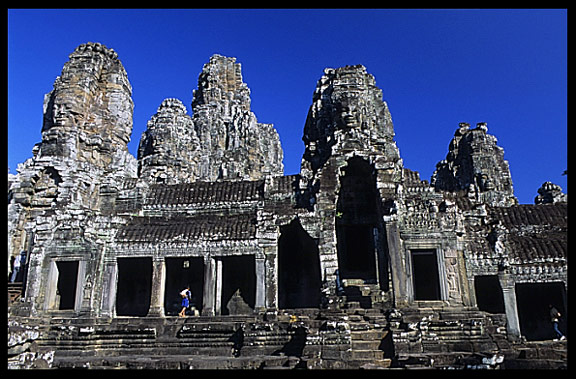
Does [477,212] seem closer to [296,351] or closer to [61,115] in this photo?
[296,351]

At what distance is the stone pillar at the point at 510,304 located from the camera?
590 inches

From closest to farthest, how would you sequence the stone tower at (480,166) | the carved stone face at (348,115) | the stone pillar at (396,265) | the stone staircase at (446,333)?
the stone staircase at (446,333) < the stone pillar at (396,265) < the carved stone face at (348,115) < the stone tower at (480,166)

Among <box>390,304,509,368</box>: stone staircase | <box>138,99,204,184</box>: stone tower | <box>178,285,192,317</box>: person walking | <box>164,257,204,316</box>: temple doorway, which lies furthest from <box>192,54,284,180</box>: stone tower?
<box>390,304,509,368</box>: stone staircase

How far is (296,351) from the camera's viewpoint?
508 inches

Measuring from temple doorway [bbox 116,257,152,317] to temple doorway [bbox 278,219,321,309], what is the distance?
5.07 metres

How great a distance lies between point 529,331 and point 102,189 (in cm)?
1726

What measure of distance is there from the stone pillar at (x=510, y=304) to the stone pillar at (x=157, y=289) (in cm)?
1093

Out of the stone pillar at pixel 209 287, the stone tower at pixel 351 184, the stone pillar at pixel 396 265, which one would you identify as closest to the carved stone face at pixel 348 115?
the stone tower at pixel 351 184

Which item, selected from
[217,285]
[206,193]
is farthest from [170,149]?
[217,285]

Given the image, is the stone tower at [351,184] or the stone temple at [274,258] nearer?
the stone temple at [274,258]

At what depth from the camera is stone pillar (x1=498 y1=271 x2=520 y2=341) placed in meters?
15.0

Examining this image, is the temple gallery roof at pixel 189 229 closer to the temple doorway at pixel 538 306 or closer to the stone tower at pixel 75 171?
the stone tower at pixel 75 171

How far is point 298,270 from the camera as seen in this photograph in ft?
60.6

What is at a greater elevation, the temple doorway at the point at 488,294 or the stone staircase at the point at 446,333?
the temple doorway at the point at 488,294
